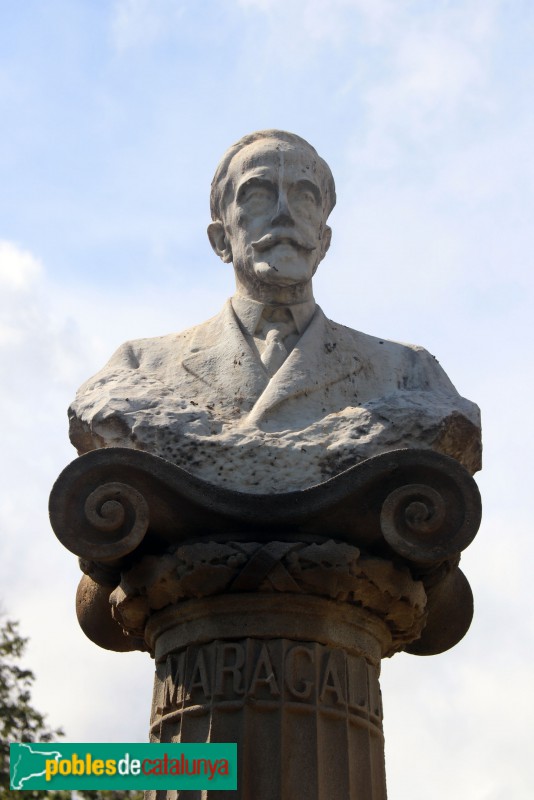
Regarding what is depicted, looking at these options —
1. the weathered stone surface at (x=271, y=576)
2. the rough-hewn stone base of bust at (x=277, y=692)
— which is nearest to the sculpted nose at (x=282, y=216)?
the weathered stone surface at (x=271, y=576)

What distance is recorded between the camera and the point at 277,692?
5.19 metres

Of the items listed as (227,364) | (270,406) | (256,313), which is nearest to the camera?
(270,406)

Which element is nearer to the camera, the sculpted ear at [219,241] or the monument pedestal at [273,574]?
the monument pedestal at [273,574]

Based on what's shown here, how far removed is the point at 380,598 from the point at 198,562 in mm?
879

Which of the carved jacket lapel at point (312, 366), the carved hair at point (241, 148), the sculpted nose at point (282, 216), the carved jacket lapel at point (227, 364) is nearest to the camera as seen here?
the carved jacket lapel at point (312, 366)

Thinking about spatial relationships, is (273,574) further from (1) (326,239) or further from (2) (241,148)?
(2) (241,148)

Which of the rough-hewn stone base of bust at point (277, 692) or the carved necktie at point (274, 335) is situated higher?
the carved necktie at point (274, 335)

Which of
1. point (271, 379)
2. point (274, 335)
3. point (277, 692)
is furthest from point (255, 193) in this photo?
point (277, 692)

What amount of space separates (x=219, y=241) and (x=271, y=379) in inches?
47.7

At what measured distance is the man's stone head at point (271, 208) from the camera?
657 centimetres

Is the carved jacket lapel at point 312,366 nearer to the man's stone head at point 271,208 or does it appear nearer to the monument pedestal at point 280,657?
the man's stone head at point 271,208

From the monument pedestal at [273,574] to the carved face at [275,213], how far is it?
5.19ft

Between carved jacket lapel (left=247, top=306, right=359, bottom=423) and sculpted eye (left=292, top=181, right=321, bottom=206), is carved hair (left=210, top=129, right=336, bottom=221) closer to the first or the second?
sculpted eye (left=292, top=181, right=321, bottom=206)

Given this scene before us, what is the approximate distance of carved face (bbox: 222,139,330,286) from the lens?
6566 millimetres
